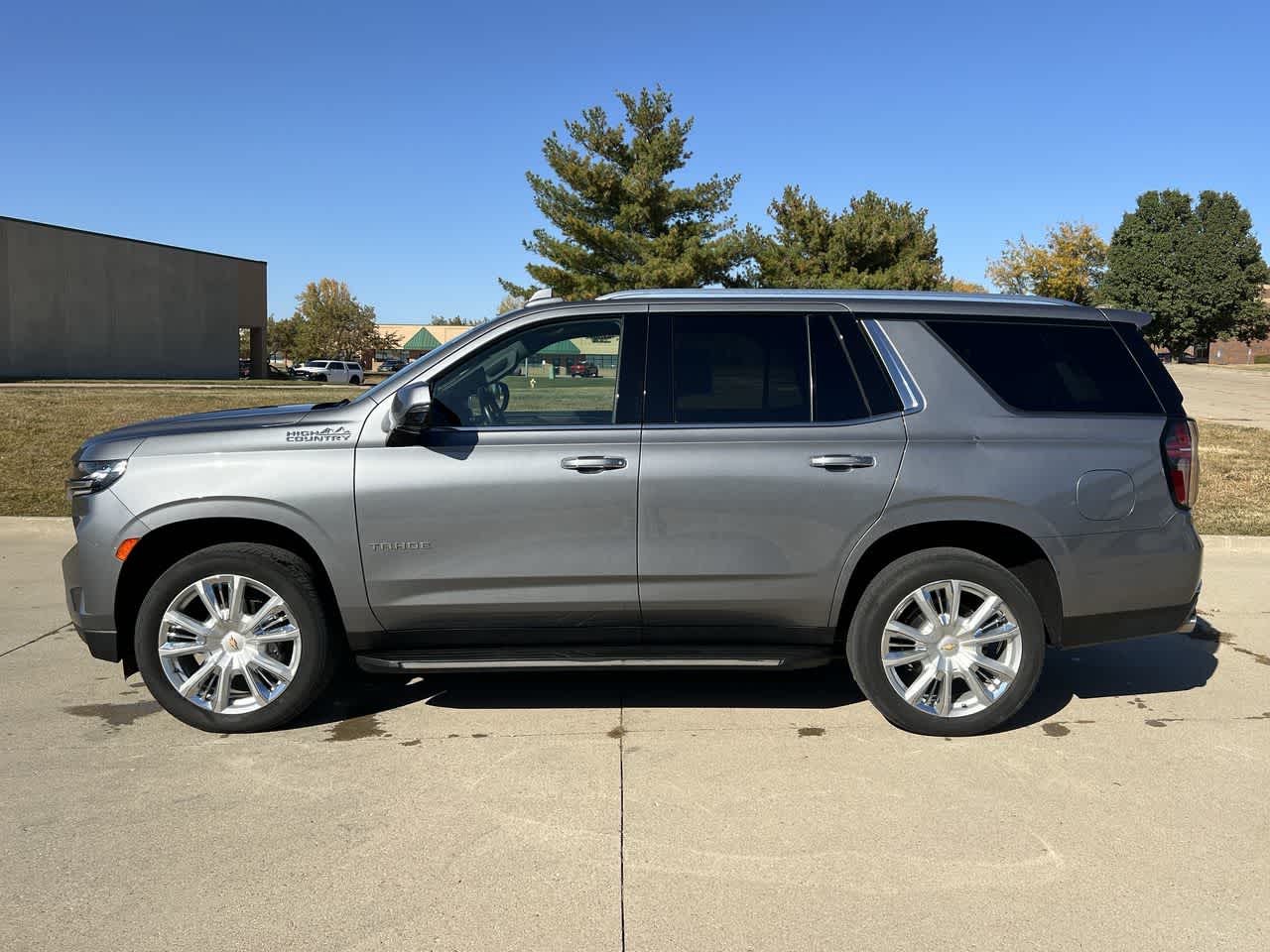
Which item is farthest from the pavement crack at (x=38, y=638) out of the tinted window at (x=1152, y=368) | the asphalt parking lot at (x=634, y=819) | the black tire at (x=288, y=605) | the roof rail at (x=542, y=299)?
the tinted window at (x=1152, y=368)

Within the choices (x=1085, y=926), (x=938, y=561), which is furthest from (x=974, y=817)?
(x=938, y=561)

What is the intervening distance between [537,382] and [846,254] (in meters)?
38.1

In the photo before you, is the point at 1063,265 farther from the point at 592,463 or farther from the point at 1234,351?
the point at 592,463

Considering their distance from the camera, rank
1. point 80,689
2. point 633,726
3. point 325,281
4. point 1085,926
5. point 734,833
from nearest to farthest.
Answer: point 1085,926 → point 734,833 → point 633,726 → point 80,689 → point 325,281

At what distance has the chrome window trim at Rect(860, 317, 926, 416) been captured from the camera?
4.32 meters

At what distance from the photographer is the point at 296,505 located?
13.6 feet

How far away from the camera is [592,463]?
416 cm

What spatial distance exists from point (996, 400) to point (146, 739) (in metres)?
3.92

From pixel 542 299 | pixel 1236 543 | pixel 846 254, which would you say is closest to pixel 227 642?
pixel 542 299

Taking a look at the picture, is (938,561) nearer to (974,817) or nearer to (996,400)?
(996,400)

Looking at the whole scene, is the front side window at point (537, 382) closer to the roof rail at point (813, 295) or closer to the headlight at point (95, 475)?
the roof rail at point (813, 295)

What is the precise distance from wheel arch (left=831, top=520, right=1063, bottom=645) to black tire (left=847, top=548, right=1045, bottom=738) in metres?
0.10

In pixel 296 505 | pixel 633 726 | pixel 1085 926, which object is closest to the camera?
pixel 1085 926

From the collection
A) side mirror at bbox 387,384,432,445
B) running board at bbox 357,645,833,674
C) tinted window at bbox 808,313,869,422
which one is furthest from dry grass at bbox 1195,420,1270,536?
side mirror at bbox 387,384,432,445
